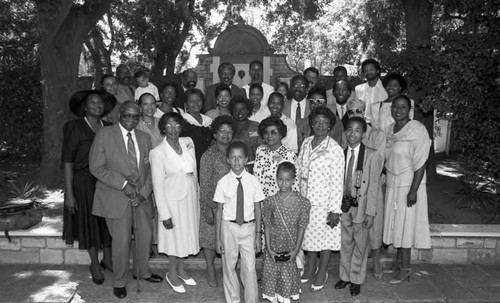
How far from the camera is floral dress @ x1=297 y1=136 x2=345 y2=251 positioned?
4414 millimetres

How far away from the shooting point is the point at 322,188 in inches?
175

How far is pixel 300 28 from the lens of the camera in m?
20.0

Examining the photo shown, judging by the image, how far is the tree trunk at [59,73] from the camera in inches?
322

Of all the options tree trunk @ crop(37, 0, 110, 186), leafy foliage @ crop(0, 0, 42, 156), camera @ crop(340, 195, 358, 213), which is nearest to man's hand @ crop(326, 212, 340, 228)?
camera @ crop(340, 195, 358, 213)

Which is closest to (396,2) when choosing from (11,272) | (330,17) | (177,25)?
(177,25)

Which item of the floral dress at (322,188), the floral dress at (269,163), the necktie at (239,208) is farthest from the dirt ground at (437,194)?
the necktie at (239,208)

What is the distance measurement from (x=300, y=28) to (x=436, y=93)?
1456 centimetres

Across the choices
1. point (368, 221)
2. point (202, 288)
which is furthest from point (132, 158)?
point (368, 221)

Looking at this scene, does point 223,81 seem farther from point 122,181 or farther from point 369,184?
point 369,184

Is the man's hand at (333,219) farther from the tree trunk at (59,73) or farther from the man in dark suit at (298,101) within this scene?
the tree trunk at (59,73)

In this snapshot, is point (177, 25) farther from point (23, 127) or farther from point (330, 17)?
point (330, 17)

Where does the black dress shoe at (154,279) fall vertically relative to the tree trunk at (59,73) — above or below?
below

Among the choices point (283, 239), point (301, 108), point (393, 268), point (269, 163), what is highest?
point (301, 108)

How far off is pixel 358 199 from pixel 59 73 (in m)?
6.16
